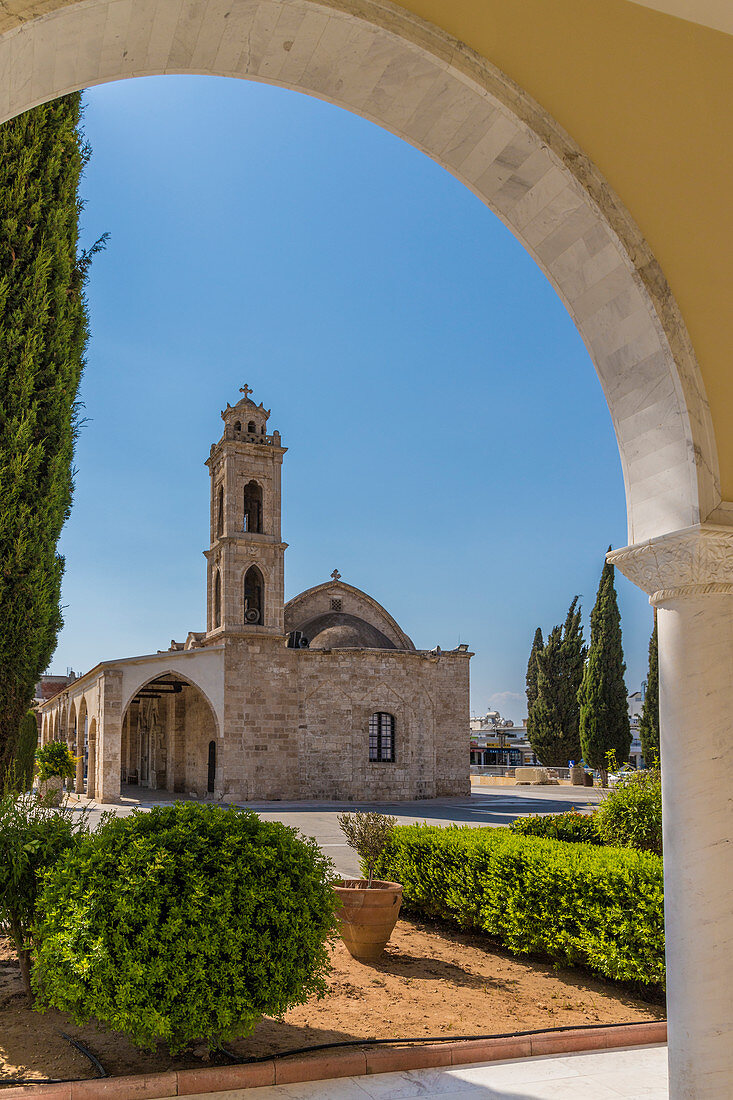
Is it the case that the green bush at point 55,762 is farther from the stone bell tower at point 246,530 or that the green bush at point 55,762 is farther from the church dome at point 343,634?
the church dome at point 343,634

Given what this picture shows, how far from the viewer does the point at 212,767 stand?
76.9 feet

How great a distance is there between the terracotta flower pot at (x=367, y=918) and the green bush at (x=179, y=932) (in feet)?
7.00

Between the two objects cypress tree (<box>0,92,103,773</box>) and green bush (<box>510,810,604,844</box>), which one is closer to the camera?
cypress tree (<box>0,92,103,773</box>)


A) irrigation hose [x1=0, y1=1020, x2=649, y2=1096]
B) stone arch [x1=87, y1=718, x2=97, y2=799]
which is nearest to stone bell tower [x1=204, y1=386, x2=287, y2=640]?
stone arch [x1=87, y1=718, x2=97, y2=799]

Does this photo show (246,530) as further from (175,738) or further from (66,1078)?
(66,1078)

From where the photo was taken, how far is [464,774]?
84.2ft

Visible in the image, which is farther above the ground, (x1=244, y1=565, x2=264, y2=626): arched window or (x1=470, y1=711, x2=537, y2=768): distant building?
(x1=244, y1=565, x2=264, y2=626): arched window

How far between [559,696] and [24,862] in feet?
103

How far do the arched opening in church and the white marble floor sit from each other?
19.1 metres

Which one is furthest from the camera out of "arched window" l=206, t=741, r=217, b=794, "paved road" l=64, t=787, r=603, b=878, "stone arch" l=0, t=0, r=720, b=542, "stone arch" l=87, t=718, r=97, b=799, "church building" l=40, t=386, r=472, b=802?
"arched window" l=206, t=741, r=217, b=794

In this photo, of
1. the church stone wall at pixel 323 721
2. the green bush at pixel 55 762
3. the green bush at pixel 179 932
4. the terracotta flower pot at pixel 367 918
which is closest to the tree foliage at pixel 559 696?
the church stone wall at pixel 323 721

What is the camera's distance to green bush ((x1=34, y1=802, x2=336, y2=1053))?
3619mm

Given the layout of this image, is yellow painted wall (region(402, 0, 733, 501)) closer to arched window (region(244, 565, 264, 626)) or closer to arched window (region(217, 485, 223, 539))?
arched window (region(244, 565, 264, 626))

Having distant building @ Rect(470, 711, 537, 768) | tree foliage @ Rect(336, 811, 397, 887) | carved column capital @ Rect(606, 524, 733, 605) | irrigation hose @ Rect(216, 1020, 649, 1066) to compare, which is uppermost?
carved column capital @ Rect(606, 524, 733, 605)
